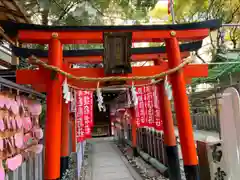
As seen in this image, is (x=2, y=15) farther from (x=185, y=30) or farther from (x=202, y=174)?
(x=202, y=174)

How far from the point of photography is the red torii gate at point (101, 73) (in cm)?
364

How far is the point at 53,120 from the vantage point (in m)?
3.64

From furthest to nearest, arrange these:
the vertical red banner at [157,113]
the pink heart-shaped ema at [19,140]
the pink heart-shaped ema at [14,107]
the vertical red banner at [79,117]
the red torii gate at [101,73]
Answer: the vertical red banner at [79,117] < the vertical red banner at [157,113] < the red torii gate at [101,73] < the pink heart-shaped ema at [19,140] < the pink heart-shaped ema at [14,107]

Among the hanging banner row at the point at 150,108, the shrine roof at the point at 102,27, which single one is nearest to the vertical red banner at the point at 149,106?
the hanging banner row at the point at 150,108

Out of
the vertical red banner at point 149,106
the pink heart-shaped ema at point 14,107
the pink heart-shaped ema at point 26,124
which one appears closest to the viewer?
the pink heart-shaped ema at point 14,107

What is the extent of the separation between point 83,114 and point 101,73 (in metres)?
4.23

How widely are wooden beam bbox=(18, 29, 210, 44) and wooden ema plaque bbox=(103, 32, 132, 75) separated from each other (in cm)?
21

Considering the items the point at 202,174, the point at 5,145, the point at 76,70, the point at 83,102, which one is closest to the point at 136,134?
the point at 83,102

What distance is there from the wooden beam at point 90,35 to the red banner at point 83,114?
12.7ft

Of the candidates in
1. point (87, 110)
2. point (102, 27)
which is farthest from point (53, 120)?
point (87, 110)

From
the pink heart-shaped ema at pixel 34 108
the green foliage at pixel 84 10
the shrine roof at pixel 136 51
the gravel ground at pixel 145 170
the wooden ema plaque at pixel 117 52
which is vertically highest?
the green foliage at pixel 84 10

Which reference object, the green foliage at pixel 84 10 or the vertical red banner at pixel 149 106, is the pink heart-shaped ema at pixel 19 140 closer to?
the green foliage at pixel 84 10

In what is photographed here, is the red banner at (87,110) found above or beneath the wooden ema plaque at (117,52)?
beneath

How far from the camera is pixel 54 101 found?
372 cm
